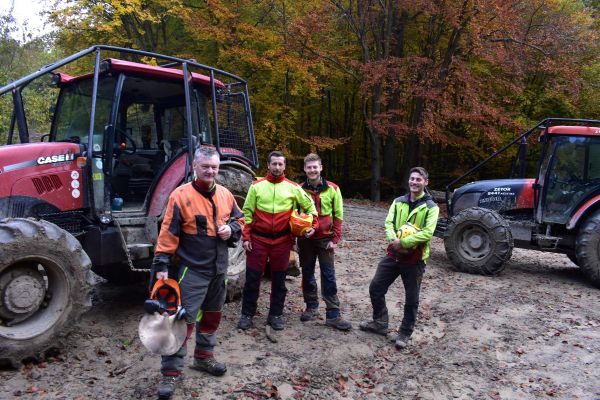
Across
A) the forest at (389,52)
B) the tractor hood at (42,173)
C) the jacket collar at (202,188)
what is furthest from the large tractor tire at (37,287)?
the forest at (389,52)

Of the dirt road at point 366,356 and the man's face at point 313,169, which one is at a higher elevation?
the man's face at point 313,169

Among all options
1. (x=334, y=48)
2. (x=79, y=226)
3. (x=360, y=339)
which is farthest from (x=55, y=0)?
(x=360, y=339)

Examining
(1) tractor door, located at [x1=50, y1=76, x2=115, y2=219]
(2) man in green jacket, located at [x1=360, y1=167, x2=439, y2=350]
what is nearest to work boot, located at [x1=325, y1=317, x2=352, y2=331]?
(2) man in green jacket, located at [x1=360, y1=167, x2=439, y2=350]

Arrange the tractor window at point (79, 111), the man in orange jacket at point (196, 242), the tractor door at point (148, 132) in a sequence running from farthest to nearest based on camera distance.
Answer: the tractor door at point (148, 132)
the tractor window at point (79, 111)
the man in orange jacket at point (196, 242)

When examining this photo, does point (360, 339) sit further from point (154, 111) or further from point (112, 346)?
point (154, 111)

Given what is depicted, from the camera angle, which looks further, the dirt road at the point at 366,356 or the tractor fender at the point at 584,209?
the tractor fender at the point at 584,209

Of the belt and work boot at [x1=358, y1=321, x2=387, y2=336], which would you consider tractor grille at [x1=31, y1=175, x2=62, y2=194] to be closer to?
the belt

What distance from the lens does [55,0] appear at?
13.4 meters

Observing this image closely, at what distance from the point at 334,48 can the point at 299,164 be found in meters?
4.44

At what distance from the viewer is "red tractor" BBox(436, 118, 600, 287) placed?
23.7 ft

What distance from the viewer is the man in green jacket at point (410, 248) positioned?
4.76 metres

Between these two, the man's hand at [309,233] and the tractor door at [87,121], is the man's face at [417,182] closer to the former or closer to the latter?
the man's hand at [309,233]

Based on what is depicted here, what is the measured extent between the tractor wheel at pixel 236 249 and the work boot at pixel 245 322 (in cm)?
68

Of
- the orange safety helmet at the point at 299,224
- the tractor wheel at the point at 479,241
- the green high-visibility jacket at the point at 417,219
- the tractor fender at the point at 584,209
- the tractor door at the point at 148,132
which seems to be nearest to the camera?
the green high-visibility jacket at the point at 417,219
